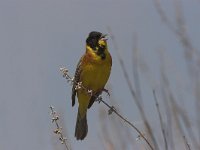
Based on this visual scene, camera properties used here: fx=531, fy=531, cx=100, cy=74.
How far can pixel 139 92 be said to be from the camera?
312 centimetres

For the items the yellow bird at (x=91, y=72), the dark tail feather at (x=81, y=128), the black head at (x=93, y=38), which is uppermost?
the black head at (x=93, y=38)

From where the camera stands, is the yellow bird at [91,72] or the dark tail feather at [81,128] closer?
the yellow bird at [91,72]

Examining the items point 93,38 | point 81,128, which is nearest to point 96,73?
point 93,38

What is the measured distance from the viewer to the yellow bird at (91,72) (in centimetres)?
614

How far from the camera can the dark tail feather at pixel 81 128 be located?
6.56 metres

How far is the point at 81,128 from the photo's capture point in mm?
6719

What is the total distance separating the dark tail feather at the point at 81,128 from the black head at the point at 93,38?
0.98m

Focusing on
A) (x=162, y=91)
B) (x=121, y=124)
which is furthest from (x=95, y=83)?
(x=162, y=91)

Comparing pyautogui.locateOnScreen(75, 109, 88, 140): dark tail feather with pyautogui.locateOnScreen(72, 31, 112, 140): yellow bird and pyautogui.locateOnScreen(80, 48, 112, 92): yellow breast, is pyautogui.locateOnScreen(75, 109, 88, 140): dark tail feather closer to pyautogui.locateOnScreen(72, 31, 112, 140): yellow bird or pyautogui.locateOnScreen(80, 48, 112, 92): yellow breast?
pyautogui.locateOnScreen(72, 31, 112, 140): yellow bird

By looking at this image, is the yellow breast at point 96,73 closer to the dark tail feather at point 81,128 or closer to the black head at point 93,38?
the black head at point 93,38

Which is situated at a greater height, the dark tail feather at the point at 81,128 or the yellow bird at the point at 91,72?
the yellow bird at the point at 91,72

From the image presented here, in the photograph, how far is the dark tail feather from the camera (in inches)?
258

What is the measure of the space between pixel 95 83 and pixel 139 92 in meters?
3.03

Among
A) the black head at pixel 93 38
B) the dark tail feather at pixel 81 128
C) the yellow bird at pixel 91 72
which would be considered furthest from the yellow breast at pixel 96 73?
the dark tail feather at pixel 81 128
